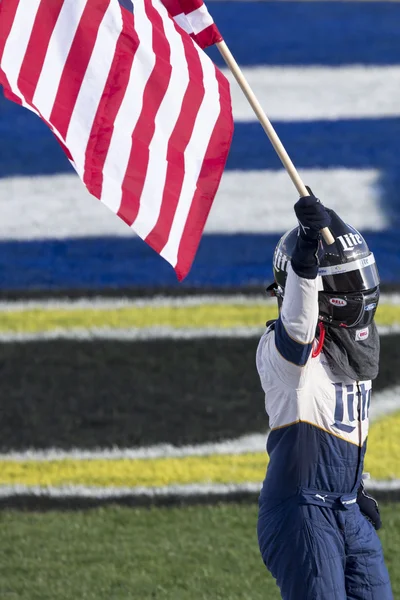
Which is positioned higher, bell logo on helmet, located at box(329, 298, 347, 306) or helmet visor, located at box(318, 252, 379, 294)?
helmet visor, located at box(318, 252, 379, 294)

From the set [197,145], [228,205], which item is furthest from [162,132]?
[228,205]

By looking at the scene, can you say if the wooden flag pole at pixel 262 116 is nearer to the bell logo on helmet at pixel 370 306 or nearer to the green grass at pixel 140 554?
the bell logo on helmet at pixel 370 306

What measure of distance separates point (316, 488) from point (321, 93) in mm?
4388

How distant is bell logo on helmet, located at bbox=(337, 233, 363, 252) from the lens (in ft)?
12.0

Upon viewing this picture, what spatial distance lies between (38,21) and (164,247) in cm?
76

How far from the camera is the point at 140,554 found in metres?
5.32

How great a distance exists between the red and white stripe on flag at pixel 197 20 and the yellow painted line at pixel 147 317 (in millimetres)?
3502

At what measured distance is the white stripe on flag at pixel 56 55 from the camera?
3529mm

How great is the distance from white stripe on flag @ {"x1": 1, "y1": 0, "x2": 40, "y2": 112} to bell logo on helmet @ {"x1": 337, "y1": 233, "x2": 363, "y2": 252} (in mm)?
1027

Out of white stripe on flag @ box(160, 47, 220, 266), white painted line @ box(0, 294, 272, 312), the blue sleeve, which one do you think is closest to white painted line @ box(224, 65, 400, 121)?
white painted line @ box(0, 294, 272, 312)

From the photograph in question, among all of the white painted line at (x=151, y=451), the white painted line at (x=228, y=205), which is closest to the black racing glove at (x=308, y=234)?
the white painted line at (x=151, y=451)

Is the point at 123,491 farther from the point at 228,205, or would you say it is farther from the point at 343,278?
the point at 343,278

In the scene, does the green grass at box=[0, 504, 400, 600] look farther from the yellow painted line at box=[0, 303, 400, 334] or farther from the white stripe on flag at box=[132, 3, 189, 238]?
the white stripe on flag at box=[132, 3, 189, 238]

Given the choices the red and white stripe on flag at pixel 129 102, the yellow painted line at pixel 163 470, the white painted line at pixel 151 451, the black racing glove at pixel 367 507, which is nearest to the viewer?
the red and white stripe on flag at pixel 129 102
